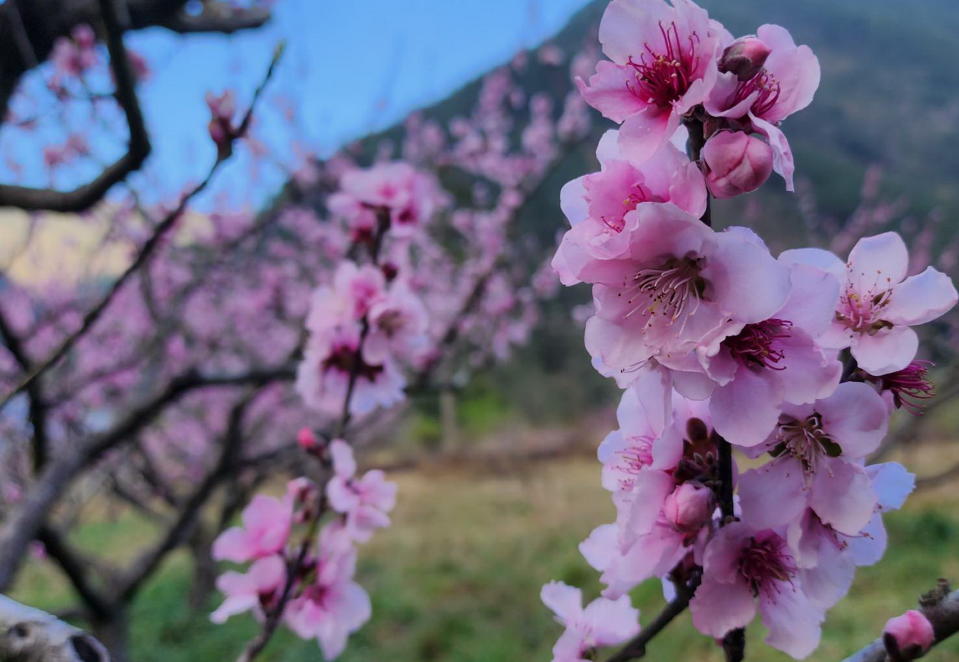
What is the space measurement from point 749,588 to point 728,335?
166mm

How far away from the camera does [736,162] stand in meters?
0.37

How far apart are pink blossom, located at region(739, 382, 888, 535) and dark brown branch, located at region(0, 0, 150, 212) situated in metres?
0.91

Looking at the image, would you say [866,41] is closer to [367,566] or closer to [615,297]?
[367,566]

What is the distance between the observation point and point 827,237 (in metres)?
4.83

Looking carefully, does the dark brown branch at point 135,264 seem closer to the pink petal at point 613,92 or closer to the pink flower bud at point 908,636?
the pink petal at point 613,92

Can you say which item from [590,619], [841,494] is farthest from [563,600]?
[841,494]

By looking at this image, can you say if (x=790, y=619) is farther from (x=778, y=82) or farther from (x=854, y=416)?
(x=778, y=82)

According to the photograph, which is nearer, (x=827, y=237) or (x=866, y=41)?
(x=827, y=237)

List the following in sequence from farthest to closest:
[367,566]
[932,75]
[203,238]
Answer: [932,75] < [367,566] < [203,238]

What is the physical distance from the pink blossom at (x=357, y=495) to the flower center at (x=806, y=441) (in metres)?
0.52

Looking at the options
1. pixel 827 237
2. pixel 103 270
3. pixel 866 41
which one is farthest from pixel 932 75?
pixel 103 270

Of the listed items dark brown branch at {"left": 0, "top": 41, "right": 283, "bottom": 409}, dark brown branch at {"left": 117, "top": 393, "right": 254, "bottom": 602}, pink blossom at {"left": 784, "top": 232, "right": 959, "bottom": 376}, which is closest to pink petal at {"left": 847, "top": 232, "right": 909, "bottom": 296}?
pink blossom at {"left": 784, "top": 232, "right": 959, "bottom": 376}

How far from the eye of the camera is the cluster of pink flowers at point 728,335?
1.24ft

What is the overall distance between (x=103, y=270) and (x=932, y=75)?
30.6 ft
